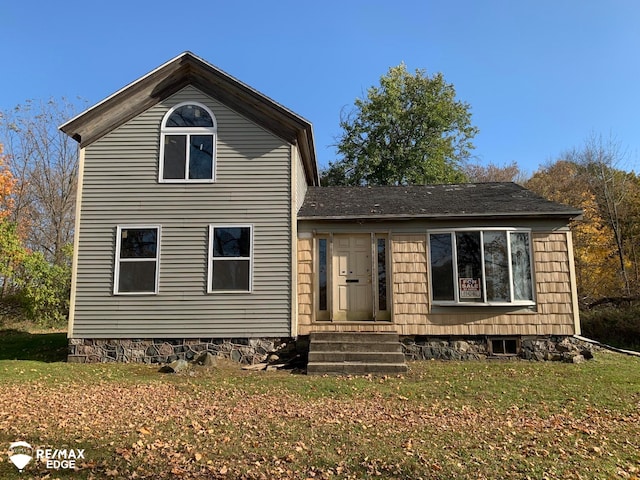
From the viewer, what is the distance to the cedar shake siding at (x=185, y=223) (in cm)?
973

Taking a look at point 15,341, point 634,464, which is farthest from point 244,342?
point 15,341

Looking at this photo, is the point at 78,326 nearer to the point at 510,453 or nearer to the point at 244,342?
the point at 244,342

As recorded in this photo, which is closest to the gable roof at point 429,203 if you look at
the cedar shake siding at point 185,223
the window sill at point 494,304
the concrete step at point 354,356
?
the cedar shake siding at point 185,223

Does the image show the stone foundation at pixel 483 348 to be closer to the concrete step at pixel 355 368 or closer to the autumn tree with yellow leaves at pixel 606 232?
the concrete step at pixel 355 368

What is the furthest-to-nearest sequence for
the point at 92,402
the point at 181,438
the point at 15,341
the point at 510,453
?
the point at 15,341 < the point at 92,402 < the point at 181,438 < the point at 510,453

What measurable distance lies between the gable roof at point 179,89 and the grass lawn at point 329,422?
569 cm

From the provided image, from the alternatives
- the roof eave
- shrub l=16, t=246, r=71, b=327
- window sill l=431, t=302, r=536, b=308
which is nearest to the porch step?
window sill l=431, t=302, r=536, b=308

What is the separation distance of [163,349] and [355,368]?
4.51m

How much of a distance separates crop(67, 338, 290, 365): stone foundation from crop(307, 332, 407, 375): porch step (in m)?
1.06

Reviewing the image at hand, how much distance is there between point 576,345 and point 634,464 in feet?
20.2

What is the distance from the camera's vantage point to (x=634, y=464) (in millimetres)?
4328

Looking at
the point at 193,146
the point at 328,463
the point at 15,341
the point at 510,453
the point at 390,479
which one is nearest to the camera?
the point at 390,479

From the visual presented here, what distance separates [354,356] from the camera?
8.91m

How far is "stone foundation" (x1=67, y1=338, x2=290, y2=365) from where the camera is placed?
9641 millimetres
